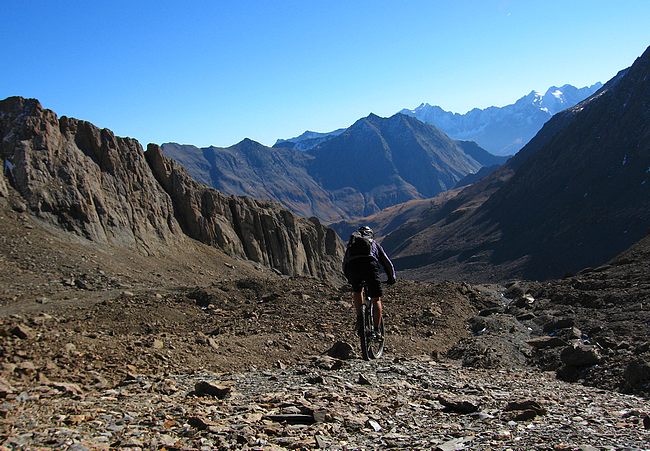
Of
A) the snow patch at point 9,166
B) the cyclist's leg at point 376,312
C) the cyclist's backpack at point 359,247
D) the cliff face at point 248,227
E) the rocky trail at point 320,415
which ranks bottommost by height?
the rocky trail at point 320,415

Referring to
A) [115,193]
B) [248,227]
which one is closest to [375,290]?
[115,193]

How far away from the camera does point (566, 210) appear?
136125 millimetres

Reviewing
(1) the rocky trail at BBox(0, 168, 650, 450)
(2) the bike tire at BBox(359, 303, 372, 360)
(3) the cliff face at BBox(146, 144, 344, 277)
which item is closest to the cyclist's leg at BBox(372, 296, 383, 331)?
(2) the bike tire at BBox(359, 303, 372, 360)

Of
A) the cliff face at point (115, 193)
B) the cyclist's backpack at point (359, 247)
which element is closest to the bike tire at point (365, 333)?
the cyclist's backpack at point (359, 247)

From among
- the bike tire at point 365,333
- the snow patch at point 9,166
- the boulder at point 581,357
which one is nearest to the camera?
the bike tire at point 365,333

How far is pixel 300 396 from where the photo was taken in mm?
8203

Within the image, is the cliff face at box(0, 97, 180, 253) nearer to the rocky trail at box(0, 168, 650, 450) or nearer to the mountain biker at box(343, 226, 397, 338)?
the rocky trail at box(0, 168, 650, 450)

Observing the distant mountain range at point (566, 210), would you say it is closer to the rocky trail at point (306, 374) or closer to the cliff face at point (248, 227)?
the cliff face at point (248, 227)

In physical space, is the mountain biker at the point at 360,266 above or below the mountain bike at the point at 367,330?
above

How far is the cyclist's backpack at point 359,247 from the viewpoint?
36.1 feet

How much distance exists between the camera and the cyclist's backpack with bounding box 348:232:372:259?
10992 millimetres

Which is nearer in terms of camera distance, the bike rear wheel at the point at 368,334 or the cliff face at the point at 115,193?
the bike rear wheel at the point at 368,334

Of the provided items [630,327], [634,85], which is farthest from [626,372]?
[634,85]

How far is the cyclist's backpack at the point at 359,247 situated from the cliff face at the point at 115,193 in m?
26.3
